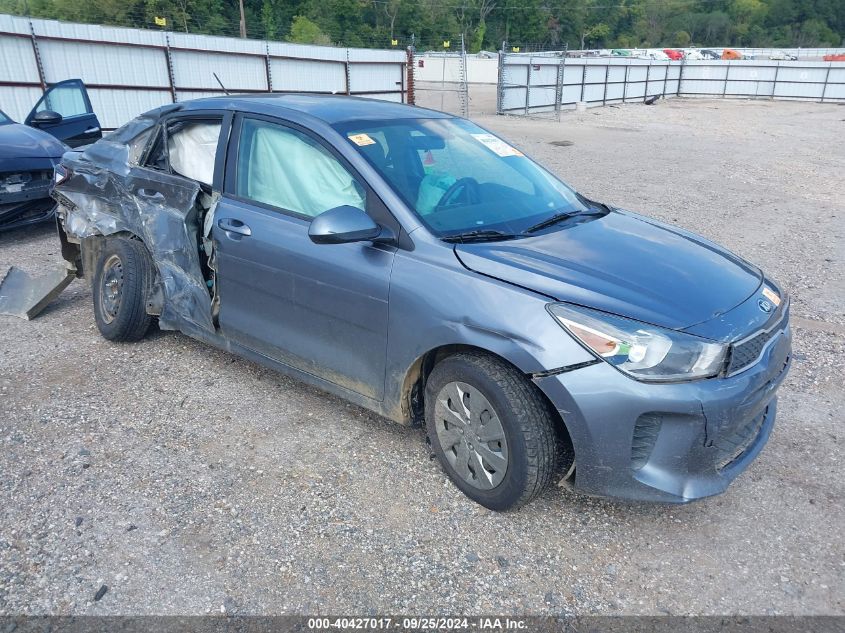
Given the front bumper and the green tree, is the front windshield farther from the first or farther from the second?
the green tree

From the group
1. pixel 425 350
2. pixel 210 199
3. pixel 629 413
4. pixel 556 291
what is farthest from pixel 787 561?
pixel 210 199

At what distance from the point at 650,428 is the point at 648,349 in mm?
310

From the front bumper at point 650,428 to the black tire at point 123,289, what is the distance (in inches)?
116

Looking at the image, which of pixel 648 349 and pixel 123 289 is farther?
pixel 123 289

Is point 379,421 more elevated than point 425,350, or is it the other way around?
point 425,350

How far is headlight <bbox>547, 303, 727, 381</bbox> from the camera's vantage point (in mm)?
2562

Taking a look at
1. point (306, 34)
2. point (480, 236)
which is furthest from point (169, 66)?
point (306, 34)

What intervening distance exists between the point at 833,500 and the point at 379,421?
2308 mm

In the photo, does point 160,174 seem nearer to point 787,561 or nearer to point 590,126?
point 787,561

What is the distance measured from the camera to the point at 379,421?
3805 mm

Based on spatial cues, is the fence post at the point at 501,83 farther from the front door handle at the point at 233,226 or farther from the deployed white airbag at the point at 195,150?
the front door handle at the point at 233,226

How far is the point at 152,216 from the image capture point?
423 centimetres

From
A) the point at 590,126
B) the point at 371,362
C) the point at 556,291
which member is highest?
the point at 556,291

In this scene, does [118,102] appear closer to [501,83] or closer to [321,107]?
[501,83]
